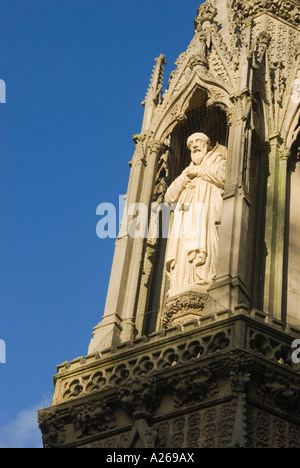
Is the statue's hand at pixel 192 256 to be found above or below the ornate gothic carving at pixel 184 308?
above

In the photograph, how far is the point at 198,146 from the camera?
88.7 ft

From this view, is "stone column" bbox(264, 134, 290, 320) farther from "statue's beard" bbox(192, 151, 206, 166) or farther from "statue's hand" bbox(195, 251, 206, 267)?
"statue's beard" bbox(192, 151, 206, 166)

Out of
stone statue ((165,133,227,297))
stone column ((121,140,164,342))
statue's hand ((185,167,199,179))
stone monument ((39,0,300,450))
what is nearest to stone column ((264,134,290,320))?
stone monument ((39,0,300,450))

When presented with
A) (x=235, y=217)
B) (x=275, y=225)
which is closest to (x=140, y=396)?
(x=235, y=217)

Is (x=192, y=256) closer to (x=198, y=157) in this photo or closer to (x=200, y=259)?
(x=200, y=259)

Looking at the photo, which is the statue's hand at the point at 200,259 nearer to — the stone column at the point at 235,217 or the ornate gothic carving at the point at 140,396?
the stone column at the point at 235,217

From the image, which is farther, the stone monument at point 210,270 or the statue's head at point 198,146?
the statue's head at point 198,146

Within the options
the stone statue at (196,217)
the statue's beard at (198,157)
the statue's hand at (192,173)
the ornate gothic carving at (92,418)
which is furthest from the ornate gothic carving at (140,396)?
the statue's beard at (198,157)

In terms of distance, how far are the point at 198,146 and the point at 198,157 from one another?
0.28 m

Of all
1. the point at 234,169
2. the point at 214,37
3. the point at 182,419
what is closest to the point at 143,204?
the point at 234,169

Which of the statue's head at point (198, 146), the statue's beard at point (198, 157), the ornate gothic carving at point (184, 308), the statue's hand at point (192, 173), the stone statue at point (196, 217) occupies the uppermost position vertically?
the statue's head at point (198, 146)

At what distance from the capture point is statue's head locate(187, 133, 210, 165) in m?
26.9

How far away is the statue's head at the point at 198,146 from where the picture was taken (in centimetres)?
2692

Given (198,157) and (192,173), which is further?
(198,157)
